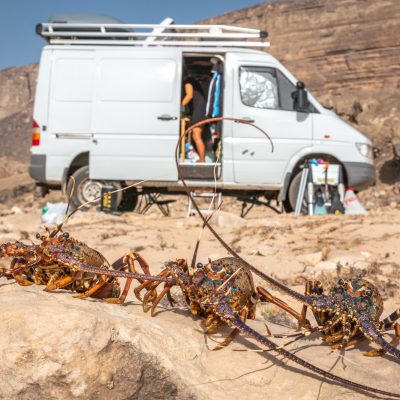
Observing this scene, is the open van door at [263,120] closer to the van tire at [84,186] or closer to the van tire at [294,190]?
the van tire at [294,190]

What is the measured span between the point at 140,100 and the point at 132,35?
122 centimetres

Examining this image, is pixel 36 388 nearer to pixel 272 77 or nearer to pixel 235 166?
pixel 235 166

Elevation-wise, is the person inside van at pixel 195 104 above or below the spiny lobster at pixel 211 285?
above

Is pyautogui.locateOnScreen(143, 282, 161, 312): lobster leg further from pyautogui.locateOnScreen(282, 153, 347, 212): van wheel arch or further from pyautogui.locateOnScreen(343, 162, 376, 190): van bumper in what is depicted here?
pyautogui.locateOnScreen(343, 162, 376, 190): van bumper

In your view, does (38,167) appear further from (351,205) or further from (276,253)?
(351,205)

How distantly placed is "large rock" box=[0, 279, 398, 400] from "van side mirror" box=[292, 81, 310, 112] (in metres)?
6.73

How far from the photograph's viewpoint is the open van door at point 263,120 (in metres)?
9.04

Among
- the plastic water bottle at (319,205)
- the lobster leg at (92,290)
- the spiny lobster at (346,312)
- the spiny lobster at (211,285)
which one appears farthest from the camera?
the plastic water bottle at (319,205)

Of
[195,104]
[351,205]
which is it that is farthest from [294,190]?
[195,104]

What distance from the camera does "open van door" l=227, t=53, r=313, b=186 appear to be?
9039 mm

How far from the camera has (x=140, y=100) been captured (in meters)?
8.95

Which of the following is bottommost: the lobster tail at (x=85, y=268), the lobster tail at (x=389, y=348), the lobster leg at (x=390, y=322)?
the lobster leg at (x=390, y=322)

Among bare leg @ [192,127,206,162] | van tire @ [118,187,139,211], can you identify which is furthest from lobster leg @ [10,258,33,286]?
van tire @ [118,187,139,211]

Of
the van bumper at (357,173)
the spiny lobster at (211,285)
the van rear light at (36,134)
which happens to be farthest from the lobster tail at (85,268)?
the van bumper at (357,173)
